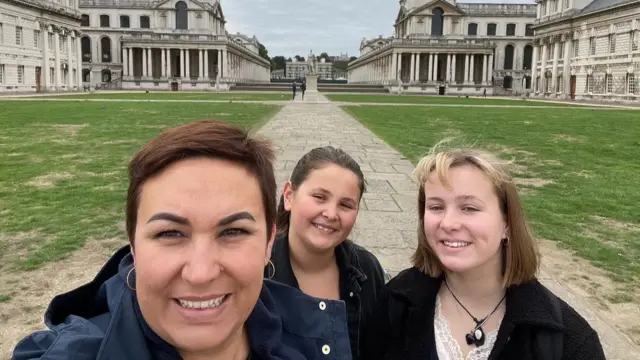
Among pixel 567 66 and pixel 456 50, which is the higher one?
pixel 456 50

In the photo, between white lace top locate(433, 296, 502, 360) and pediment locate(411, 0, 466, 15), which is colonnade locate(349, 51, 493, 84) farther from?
white lace top locate(433, 296, 502, 360)

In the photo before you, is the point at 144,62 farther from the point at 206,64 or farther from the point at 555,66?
the point at 555,66

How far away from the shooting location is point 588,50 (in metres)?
60.6

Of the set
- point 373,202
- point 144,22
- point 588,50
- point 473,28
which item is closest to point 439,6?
point 473,28

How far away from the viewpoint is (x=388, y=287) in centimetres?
281

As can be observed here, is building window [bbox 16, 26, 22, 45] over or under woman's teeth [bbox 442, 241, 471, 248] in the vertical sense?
over

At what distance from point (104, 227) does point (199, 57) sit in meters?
79.0

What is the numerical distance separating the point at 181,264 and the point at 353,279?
164 cm

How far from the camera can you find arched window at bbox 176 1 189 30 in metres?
88.1

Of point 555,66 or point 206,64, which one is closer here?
point 555,66

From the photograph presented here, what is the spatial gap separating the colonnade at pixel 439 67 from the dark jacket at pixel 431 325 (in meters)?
78.4

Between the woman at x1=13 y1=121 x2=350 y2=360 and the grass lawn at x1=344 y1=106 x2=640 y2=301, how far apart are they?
2.76 meters

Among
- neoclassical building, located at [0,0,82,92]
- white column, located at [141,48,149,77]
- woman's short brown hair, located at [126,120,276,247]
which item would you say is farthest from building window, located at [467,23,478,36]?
woman's short brown hair, located at [126,120,276,247]

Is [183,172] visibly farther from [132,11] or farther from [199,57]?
[132,11]
